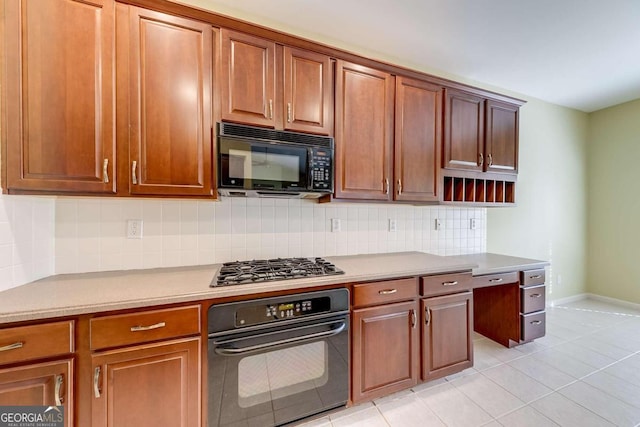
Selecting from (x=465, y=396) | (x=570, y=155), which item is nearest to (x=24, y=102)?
(x=465, y=396)

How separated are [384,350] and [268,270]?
93 centimetres

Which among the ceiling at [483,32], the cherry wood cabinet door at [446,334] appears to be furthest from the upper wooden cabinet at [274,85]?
the cherry wood cabinet door at [446,334]

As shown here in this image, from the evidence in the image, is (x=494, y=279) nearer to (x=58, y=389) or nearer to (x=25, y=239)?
(x=58, y=389)

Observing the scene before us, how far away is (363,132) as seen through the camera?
203 centimetres

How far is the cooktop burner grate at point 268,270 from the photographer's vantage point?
1.48m

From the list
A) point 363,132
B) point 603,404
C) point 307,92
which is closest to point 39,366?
point 307,92

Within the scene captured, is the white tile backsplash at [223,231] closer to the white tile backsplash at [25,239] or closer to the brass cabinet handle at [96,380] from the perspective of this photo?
the white tile backsplash at [25,239]

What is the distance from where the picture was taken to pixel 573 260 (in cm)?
387

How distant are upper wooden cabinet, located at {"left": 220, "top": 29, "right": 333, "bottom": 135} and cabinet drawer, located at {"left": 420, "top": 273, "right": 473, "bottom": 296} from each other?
128 cm

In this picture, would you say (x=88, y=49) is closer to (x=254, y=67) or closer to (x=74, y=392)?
(x=254, y=67)

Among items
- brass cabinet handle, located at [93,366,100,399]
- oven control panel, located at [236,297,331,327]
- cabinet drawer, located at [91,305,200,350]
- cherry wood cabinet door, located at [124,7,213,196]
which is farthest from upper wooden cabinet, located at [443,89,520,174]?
brass cabinet handle, located at [93,366,100,399]

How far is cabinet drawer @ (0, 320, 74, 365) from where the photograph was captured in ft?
3.40

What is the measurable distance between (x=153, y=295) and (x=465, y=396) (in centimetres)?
214

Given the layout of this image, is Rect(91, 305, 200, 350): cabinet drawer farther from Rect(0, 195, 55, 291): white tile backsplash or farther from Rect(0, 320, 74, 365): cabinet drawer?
Rect(0, 195, 55, 291): white tile backsplash
